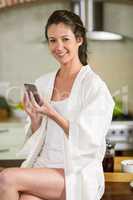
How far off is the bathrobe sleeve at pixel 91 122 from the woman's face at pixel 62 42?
159 millimetres

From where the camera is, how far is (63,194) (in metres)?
1.74

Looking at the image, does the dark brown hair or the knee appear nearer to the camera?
the knee

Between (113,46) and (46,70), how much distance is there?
55cm

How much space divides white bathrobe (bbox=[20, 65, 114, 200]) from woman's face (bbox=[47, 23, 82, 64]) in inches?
4.6

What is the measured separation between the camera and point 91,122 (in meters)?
1.72

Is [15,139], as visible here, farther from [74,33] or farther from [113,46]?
[74,33]

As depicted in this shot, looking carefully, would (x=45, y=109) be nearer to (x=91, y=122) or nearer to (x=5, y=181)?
(x=91, y=122)

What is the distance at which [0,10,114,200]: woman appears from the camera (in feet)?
5.56

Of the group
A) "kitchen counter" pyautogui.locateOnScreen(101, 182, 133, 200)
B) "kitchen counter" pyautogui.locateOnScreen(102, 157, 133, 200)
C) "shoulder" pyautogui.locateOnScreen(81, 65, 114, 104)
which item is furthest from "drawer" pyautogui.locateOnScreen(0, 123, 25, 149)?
"shoulder" pyautogui.locateOnScreen(81, 65, 114, 104)

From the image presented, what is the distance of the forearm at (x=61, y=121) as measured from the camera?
168 centimetres

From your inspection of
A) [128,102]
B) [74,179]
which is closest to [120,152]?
[128,102]

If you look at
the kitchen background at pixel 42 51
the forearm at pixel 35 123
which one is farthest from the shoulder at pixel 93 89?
the kitchen background at pixel 42 51

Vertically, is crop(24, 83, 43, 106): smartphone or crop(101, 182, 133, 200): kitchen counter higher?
crop(24, 83, 43, 106): smartphone

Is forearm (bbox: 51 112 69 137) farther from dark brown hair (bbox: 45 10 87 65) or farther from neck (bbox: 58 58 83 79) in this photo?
dark brown hair (bbox: 45 10 87 65)
